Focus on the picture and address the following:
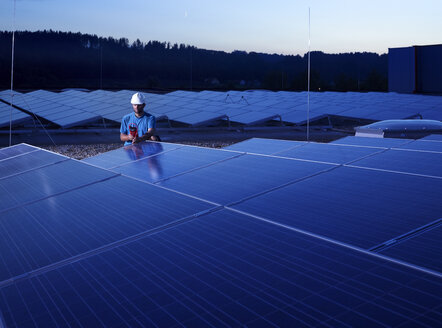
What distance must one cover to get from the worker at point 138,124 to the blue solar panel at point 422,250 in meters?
5.88

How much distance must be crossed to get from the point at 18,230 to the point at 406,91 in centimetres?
3874

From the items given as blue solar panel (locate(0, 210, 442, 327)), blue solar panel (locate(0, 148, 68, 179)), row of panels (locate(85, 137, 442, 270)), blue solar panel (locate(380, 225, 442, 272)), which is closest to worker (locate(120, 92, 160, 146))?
blue solar panel (locate(0, 148, 68, 179))

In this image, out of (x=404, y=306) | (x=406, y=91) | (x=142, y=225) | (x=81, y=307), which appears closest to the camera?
(x=404, y=306)

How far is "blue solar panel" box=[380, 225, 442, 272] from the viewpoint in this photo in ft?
6.13

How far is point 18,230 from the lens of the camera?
3053 mm

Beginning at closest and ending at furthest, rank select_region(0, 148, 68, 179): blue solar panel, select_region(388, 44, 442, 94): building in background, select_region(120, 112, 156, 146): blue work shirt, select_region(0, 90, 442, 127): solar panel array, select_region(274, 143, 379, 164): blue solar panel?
select_region(274, 143, 379, 164): blue solar panel → select_region(0, 148, 68, 179): blue solar panel → select_region(120, 112, 156, 146): blue work shirt → select_region(0, 90, 442, 127): solar panel array → select_region(388, 44, 442, 94): building in background

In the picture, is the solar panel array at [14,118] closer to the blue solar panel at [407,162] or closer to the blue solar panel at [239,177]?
the blue solar panel at [239,177]

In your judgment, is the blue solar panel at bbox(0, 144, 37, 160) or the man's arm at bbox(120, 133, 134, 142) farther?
the man's arm at bbox(120, 133, 134, 142)

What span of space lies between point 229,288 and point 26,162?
479 cm

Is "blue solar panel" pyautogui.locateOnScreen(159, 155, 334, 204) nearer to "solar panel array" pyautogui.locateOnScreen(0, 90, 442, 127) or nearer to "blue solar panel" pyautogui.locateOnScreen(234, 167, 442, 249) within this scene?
"blue solar panel" pyautogui.locateOnScreen(234, 167, 442, 249)

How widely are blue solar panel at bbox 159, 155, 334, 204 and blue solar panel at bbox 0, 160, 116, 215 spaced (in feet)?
2.78

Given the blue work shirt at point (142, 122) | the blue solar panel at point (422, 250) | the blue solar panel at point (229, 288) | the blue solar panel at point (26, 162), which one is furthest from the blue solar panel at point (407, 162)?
the blue work shirt at point (142, 122)

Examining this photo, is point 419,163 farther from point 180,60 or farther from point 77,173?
point 180,60

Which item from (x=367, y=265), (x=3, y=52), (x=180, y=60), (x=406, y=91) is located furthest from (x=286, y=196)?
(x=180, y=60)
